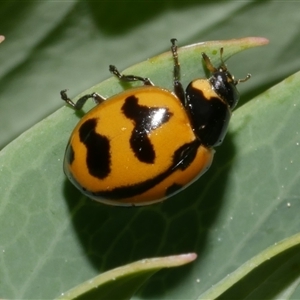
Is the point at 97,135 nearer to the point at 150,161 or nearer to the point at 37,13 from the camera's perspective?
the point at 150,161

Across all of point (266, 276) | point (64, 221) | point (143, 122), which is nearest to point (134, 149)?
point (143, 122)

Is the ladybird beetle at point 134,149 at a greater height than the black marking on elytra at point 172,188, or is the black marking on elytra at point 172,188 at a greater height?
the ladybird beetle at point 134,149

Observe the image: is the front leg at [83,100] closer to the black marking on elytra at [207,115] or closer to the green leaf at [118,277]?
the black marking on elytra at [207,115]

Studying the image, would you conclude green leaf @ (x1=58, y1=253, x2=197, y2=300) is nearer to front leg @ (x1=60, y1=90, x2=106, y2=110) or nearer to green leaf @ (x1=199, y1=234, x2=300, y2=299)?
green leaf @ (x1=199, y1=234, x2=300, y2=299)

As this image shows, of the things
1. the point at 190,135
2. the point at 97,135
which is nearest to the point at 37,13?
the point at 97,135

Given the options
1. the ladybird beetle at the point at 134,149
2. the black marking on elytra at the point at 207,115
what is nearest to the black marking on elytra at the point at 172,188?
the ladybird beetle at the point at 134,149

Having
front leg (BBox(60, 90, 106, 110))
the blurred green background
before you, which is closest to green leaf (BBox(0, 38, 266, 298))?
front leg (BBox(60, 90, 106, 110))

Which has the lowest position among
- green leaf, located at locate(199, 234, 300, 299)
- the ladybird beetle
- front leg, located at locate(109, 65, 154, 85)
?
green leaf, located at locate(199, 234, 300, 299)

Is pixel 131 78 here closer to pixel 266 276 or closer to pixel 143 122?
pixel 143 122
